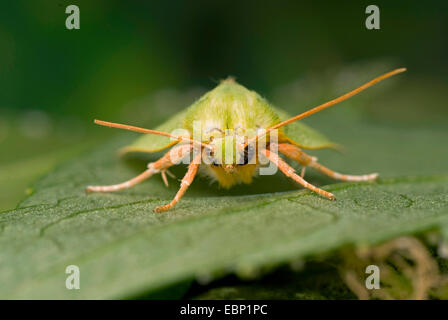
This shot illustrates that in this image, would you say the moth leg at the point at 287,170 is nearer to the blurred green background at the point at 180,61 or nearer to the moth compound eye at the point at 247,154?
the moth compound eye at the point at 247,154

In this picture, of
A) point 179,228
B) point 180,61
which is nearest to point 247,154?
point 179,228

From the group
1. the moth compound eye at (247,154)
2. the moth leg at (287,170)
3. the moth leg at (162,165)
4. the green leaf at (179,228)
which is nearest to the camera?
the green leaf at (179,228)

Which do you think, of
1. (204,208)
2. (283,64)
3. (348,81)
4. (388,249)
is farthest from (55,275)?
(283,64)

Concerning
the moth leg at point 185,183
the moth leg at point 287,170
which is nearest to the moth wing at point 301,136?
the moth leg at point 287,170

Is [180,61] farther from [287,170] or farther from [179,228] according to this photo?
[179,228]

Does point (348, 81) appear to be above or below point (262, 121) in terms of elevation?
above

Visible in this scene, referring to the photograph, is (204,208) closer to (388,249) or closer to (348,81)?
(388,249)
